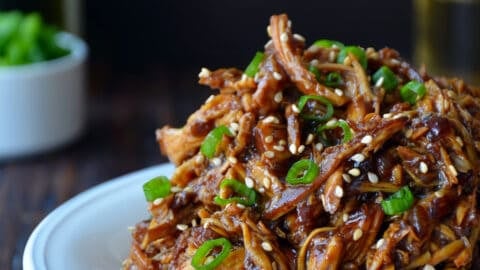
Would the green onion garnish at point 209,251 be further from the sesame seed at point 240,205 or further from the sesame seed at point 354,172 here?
the sesame seed at point 354,172

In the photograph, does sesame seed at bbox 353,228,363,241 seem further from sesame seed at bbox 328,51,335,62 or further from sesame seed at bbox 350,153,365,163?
sesame seed at bbox 328,51,335,62

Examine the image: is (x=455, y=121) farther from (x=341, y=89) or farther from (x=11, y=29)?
(x=11, y=29)

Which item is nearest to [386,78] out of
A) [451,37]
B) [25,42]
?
[25,42]

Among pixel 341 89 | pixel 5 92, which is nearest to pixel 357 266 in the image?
pixel 341 89

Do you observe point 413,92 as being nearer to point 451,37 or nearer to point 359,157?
point 359,157

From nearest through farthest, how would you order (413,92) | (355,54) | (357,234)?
1. (357,234)
2. (413,92)
3. (355,54)

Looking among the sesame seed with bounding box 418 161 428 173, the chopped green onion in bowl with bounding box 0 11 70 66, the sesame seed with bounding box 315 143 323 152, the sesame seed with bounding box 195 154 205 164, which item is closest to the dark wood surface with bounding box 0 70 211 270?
the chopped green onion in bowl with bounding box 0 11 70 66
